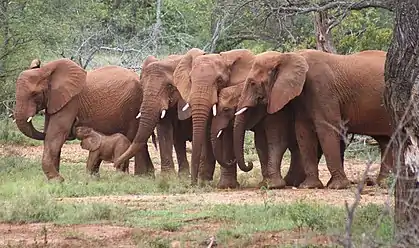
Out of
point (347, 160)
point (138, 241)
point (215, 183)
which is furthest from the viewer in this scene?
point (347, 160)

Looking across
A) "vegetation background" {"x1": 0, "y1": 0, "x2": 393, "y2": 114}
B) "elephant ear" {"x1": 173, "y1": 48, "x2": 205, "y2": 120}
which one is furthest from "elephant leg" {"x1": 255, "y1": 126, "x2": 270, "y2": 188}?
"vegetation background" {"x1": 0, "y1": 0, "x2": 393, "y2": 114}

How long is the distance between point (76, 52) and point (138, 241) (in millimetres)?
14898

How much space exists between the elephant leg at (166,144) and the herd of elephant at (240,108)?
0.03 meters

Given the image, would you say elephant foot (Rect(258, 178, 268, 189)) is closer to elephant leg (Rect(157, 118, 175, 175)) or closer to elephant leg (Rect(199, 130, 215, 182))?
elephant leg (Rect(199, 130, 215, 182))

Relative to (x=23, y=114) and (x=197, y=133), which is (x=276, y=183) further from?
(x=23, y=114)

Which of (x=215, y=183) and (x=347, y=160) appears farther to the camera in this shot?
(x=347, y=160)

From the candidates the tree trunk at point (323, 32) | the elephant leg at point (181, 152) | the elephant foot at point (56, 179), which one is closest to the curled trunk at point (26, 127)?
the elephant foot at point (56, 179)

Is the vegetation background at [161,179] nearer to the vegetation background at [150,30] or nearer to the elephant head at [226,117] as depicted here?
the vegetation background at [150,30]

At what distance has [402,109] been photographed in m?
8.13

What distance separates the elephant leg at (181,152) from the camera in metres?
15.9

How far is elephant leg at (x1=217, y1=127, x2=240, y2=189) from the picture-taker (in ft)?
46.6

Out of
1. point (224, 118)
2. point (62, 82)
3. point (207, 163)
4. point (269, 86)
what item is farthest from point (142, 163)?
point (269, 86)

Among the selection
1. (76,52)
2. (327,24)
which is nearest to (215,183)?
(327,24)

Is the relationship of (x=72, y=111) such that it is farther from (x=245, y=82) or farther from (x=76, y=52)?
(x=76, y=52)
